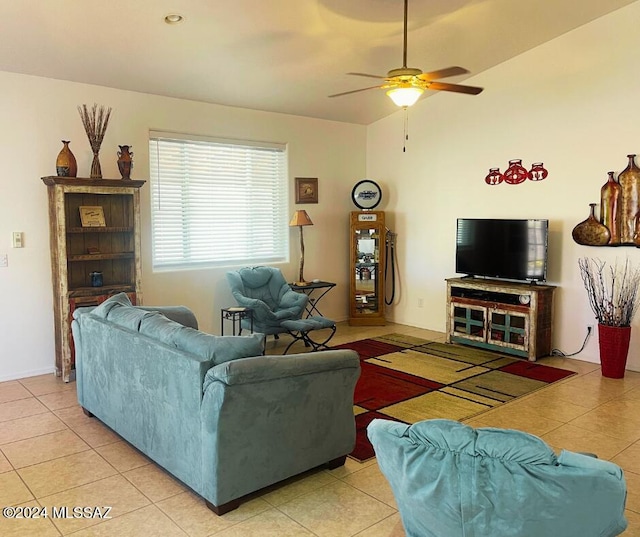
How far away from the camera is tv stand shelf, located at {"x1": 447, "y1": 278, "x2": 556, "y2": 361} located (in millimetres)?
5535

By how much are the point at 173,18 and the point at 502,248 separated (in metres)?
3.88

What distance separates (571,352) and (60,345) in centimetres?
494

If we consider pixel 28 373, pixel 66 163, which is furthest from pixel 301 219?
pixel 28 373

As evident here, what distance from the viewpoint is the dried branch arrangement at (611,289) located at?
16.6 feet

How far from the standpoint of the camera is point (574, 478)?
53.8 inches

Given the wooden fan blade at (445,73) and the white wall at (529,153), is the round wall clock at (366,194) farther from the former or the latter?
the wooden fan blade at (445,73)

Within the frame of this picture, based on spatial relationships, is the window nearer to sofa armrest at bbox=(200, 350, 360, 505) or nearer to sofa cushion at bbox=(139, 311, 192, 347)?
sofa cushion at bbox=(139, 311, 192, 347)

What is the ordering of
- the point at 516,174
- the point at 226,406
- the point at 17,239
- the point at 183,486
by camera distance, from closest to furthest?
the point at 226,406, the point at 183,486, the point at 17,239, the point at 516,174

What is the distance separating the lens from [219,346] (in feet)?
9.16

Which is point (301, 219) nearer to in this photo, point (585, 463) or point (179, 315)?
point (179, 315)

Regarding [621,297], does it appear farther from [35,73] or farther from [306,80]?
[35,73]

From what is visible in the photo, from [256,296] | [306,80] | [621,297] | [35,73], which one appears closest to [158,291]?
[256,296]

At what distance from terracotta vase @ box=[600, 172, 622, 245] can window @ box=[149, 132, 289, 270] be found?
352 centimetres

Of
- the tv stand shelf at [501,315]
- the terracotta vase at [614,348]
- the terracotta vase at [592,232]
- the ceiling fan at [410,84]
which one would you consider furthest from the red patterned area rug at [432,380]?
the ceiling fan at [410,84]
